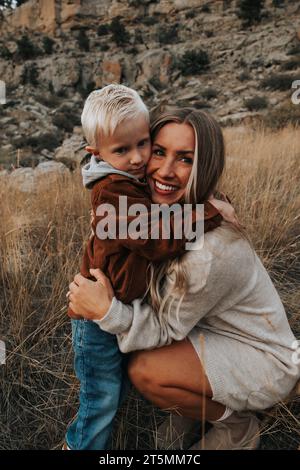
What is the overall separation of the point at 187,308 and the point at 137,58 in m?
28.7

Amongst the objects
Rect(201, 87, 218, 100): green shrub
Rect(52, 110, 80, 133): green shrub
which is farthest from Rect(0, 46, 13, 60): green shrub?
Rect(201, 87, 218, 100): green shrub

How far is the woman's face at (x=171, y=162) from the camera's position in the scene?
1.34 m

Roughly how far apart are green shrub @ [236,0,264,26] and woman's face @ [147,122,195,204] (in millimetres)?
27291

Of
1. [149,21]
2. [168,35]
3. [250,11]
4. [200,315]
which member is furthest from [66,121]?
[200,315]

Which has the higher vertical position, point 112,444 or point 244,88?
point 112,444

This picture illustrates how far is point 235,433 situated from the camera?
1521 millimetres

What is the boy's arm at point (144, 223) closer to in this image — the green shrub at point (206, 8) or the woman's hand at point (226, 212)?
the woman's hand at point (226, 212)

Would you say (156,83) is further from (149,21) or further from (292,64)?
(149,21)

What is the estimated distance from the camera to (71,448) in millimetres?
1468

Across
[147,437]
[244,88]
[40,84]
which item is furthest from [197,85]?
[147,437]

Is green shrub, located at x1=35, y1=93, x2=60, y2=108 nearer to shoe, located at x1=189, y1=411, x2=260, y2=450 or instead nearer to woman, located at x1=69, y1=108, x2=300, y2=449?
woman, located at x1=69, y1=108, x2=300, y2=449

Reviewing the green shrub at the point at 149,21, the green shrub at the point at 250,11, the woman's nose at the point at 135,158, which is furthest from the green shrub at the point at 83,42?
the woman's nose at the point at 135,158
